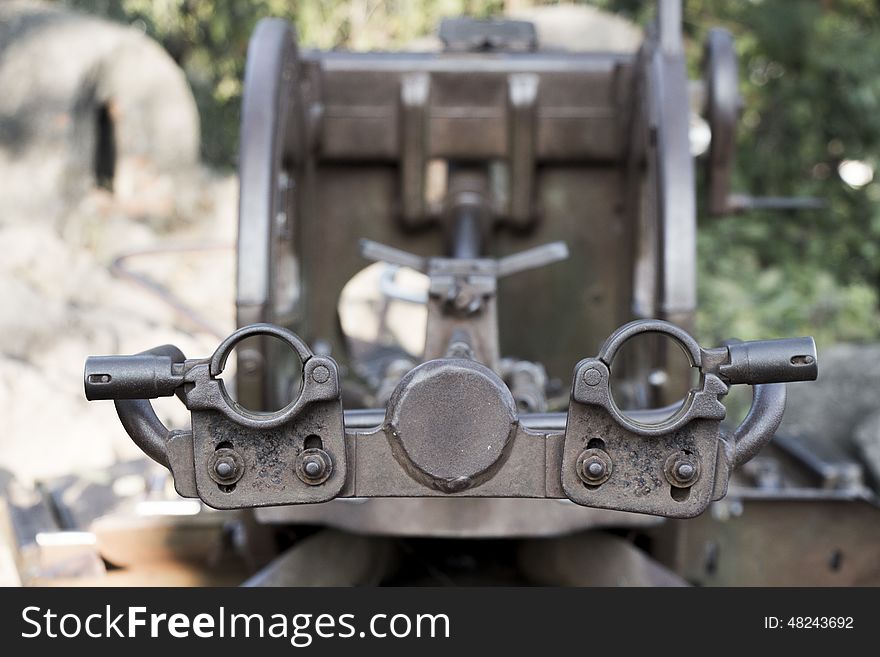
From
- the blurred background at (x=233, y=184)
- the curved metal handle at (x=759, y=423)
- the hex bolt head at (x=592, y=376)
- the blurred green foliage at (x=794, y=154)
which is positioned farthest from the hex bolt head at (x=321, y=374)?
the blurred green foliage at (x=794, y=154)

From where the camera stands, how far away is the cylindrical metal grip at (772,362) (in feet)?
5.23

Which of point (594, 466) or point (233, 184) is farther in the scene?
point (233, 184)

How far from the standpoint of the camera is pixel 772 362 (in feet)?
5.25

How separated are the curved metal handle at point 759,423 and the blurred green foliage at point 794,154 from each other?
6.36 metres

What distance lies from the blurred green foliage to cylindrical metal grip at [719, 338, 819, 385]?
6.52 m

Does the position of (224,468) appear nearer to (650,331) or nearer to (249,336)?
(249,336)

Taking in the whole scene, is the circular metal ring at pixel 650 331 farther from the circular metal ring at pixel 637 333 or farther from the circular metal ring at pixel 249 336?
the circular metal ring at pixel 249 336

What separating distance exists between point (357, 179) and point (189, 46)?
32.4ft

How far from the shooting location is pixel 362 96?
3352 millimetres

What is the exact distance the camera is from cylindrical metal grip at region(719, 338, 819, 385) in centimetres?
159

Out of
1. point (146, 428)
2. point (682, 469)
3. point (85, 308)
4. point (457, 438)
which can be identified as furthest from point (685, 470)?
point (85, 308)

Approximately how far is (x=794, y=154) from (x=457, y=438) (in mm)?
8923
